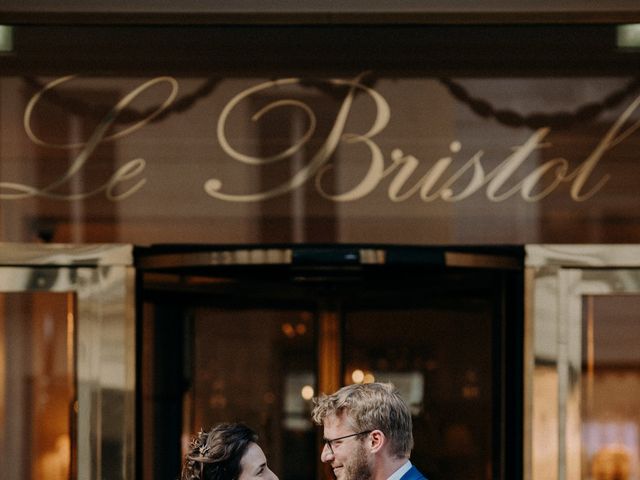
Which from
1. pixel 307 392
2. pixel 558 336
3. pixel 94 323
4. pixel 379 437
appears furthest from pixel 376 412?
pixel 307 392

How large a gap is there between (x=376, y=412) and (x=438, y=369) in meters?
3.20

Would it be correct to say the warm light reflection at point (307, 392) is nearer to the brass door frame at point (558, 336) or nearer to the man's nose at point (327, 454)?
the brass door frame at point (558, 336)

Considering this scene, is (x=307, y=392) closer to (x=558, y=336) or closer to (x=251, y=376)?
(x=251, y=376)

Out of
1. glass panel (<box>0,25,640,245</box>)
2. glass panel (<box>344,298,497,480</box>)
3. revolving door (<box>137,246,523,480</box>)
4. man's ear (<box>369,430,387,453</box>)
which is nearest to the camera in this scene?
man's ear (<box>369,430,387,453</box>)

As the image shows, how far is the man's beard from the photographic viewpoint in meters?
4.17

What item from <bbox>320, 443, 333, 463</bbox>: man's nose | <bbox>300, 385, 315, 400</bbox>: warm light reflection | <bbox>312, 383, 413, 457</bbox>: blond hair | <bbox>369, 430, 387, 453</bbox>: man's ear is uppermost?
<bbox>312, 383, 413, 457</bbox>: blond hair

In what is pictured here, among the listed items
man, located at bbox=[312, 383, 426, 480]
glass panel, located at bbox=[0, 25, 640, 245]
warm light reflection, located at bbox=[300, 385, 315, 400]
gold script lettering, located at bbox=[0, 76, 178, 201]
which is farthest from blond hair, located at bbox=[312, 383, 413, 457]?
warm light reflection, located at bbox=[300, 385, 315, 400]

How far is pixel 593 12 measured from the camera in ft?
21.2

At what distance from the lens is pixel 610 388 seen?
6.58 metres

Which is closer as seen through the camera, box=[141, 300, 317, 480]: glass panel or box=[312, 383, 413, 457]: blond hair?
box=[312, 383, 413, 457]: blond hair

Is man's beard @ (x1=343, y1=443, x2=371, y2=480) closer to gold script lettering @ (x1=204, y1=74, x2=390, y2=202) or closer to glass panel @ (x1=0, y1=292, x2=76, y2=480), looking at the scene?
gold script lettering @ (x1=204, y1=74, x2=390, y2=202)

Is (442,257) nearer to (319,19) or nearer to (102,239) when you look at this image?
(319,19)

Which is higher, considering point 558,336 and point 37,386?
point 558,336

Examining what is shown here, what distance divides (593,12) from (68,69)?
3.01 m
